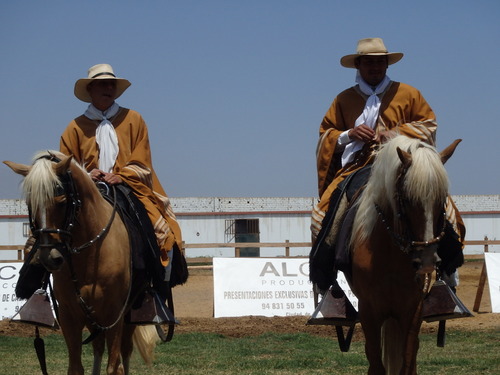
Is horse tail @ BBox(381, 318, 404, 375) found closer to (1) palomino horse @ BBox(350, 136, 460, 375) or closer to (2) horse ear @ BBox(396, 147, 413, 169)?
(1) palomino horse @ BBox(350, 136, 460, 375)

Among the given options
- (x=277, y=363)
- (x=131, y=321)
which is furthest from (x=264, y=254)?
(x=131, y=321)

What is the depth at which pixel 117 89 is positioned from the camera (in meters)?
8.34

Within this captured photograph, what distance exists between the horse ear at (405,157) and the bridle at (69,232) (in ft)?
8.27

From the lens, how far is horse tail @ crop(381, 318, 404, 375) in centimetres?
656

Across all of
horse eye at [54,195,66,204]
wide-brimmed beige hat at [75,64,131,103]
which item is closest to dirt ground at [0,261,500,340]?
wide-brimmed beige hat at [75,64,131,103]

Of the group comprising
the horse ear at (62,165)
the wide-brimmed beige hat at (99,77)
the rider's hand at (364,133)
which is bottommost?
the horse ear at (62,165)

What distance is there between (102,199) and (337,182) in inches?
81.7

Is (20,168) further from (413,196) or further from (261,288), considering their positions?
(261,288)

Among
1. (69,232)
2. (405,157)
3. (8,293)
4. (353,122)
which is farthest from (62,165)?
(8,293)

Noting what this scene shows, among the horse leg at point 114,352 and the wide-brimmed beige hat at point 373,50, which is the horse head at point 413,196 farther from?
the horse leg at point 114,352

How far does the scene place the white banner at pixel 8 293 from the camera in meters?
15.5

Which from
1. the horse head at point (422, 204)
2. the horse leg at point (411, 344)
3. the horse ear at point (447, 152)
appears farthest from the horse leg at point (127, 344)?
the horse ear at point (447, 152)

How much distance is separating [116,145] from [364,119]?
7.71ft

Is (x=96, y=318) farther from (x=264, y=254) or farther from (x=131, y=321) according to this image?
(x=264, y=254)
